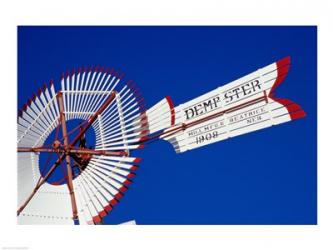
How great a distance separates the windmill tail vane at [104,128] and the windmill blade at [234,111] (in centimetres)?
1

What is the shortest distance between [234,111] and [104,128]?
6.83ft

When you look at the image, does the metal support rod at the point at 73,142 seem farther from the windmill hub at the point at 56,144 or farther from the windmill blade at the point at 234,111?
the windmill blade at the point at 234,111

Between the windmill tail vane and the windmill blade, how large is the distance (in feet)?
0.04

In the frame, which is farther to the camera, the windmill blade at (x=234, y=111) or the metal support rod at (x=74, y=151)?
the metal support rod at (x=74, y=151)

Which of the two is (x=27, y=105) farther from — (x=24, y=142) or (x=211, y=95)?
(x=211, y=95)

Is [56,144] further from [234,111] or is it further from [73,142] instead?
[234,111]

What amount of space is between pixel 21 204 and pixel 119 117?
201 centimetres

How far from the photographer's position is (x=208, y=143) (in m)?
8.47

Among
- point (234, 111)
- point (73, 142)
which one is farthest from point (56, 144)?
point (234, 111)

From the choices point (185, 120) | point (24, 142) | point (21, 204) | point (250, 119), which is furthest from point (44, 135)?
point (250, 119)

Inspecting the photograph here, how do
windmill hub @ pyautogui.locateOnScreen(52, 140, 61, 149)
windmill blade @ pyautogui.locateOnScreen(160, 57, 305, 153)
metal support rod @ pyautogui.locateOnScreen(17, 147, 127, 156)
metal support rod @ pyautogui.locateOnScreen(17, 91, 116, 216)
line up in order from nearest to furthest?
windmill blade @ pyautogui.locateOnScreen(160, 57, 305, 153) < metal support rod @ pyautogui.locateOnScreen(17, 147, 127, 156) < metal support rod @ pyautogui.locateOnScreen(17, 91, 116, 216) < windmill hub @ pyautogui.locateOnScreen(52, 140, 61, 149)

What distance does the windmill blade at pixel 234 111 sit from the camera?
7797mm

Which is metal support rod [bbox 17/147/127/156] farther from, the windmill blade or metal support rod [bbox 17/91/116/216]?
the windmill blade

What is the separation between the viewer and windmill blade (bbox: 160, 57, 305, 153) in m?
7.80
